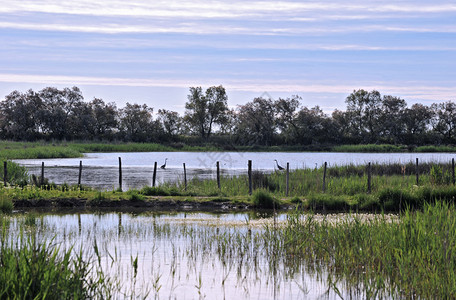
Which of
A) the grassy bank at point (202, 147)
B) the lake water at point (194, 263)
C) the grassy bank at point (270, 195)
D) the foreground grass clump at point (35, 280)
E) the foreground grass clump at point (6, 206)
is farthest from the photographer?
the grassy bank at point (202, 147)

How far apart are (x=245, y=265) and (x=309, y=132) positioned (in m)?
86.3

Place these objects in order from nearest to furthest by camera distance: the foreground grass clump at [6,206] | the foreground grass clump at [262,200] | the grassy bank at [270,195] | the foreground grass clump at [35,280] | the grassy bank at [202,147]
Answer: the foreground grass clump at [35,280] → the foreground grass clump at [6,206] → the grassy bank at [270,195] → the foreground grass clump at [262,200] → the grassy bank at [202,147]

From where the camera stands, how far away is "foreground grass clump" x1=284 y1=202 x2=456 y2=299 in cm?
939

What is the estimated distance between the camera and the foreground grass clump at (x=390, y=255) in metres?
9.39

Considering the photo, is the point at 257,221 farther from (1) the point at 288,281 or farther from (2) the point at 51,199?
(2) the point at 51,199

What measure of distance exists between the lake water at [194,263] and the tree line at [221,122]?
240ft

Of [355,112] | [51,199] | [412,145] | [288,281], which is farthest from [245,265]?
[355,112]

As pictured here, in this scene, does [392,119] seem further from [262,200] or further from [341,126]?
[262,200]

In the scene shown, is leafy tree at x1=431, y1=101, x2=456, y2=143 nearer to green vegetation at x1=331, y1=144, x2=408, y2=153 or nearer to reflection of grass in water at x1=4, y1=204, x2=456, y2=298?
green vegetation at x1=331, y1=144, x2=408, y2=153

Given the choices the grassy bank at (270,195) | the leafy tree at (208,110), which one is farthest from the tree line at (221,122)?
the grassy bank at (270,195)

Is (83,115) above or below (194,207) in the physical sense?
above

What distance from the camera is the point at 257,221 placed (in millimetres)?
19625

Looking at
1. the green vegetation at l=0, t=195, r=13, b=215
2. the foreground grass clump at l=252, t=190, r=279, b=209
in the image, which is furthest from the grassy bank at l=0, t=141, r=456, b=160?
the green vegetation at l=0, t=195, r=13, b=215

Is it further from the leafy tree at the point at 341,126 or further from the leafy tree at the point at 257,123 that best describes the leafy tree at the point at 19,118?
the leafy tree at the point at 341,126
